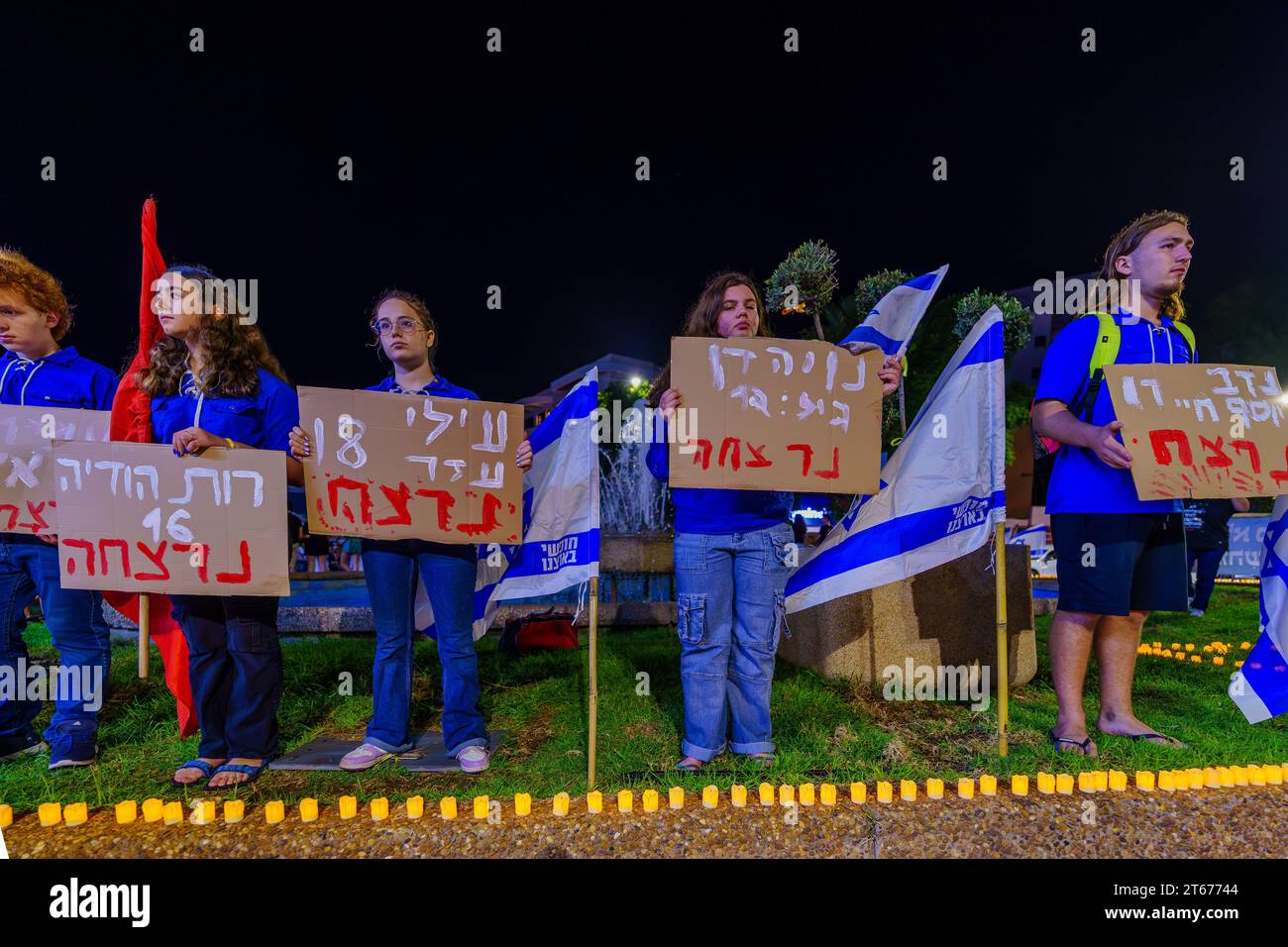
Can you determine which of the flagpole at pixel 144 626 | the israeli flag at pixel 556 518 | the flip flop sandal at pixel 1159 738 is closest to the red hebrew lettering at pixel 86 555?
the flagpole at pixel 144 626

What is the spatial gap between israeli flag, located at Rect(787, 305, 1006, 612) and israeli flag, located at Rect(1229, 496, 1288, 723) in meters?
1.32

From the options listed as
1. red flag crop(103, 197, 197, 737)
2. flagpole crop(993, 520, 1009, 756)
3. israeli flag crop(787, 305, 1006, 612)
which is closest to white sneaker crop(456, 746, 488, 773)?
red flag crop(103, 197, 197, 737)

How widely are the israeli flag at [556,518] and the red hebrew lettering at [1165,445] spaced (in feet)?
7.68

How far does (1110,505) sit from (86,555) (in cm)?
435

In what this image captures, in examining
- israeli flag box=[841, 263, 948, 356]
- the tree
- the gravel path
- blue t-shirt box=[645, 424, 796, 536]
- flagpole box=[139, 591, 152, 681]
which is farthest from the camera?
the tree

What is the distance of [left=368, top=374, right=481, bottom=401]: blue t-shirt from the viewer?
3285mm

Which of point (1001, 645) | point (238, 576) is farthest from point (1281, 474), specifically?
point (238, 576)

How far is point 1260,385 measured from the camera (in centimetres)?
313

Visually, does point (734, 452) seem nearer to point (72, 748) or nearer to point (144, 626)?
point (144, 626)

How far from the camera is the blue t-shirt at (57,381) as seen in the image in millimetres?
3363

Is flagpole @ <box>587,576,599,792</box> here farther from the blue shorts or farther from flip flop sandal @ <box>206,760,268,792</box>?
the blue shorts

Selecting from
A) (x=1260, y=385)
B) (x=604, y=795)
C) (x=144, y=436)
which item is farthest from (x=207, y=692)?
(x=1260, y=385)

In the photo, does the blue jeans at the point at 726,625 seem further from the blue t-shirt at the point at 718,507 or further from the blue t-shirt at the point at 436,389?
the blue t-shirt at the point at 436,389
